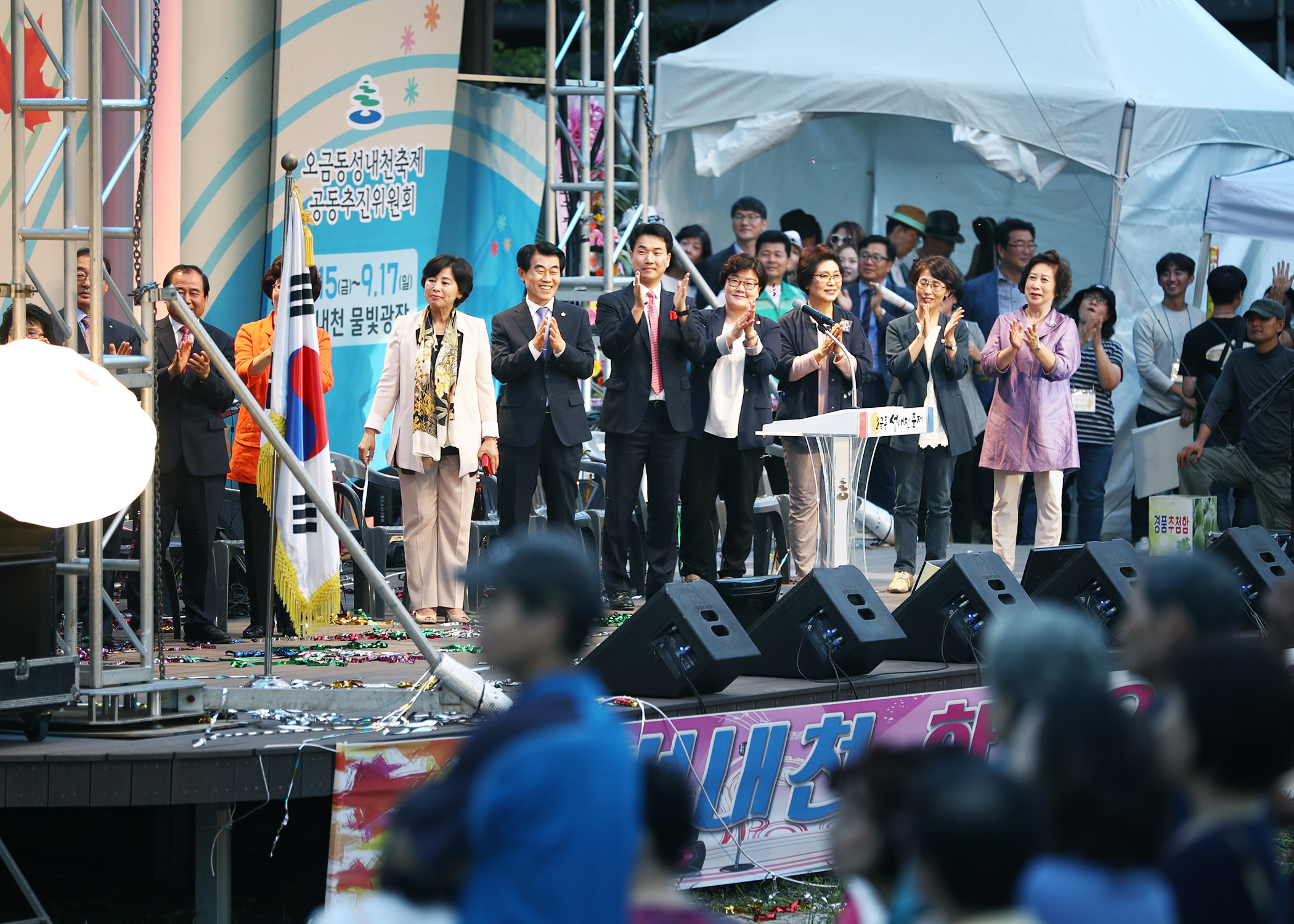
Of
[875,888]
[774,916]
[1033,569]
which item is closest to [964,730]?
[774,916]

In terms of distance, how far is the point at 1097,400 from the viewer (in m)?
9.84

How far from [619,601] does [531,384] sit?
112 cm

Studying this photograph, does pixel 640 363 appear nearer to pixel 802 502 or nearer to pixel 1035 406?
pixel 802 502

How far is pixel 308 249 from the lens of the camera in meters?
6.06

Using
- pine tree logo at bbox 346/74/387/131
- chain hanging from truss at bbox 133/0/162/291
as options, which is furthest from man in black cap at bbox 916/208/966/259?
chain hanging from truss at bbox 133/0/162/291

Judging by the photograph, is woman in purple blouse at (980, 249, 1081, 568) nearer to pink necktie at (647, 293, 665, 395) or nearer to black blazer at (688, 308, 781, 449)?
black blazer at (688, 308, 781, 449)

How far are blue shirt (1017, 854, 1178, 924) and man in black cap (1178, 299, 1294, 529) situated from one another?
770 cm

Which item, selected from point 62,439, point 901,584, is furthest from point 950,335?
point 62,439

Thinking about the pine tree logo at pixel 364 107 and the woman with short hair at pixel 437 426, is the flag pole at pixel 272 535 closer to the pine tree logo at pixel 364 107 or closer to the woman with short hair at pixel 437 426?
the woman with short hair at pixel 437 426

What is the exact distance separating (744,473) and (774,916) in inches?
124

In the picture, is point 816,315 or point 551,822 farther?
point 816,315

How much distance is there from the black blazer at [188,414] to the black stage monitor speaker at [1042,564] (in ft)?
11.8

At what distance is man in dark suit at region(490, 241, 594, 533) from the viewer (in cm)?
733

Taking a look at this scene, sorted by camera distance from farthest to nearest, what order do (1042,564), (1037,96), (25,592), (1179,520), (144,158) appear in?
(1037,96)
(1179,520)
(1042,564)
(144,158)
(25,592)
